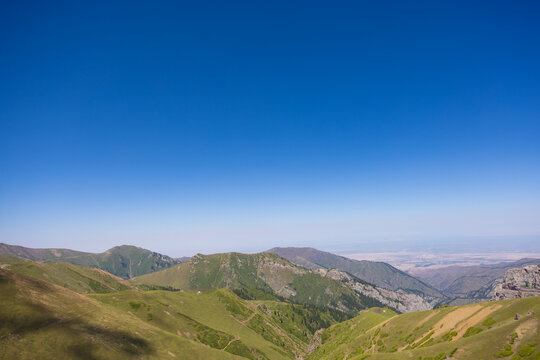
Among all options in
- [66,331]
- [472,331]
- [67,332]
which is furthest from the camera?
[66,331]

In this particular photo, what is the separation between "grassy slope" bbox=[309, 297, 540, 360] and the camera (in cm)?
4256

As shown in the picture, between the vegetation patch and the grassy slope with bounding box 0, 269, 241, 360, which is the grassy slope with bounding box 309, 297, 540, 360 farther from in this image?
the grassy slope with bounding box 0, 269, 241, 360

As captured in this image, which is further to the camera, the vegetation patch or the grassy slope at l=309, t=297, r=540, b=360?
the vegetation patch

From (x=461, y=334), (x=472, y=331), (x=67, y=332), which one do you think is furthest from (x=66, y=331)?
(x=472, y=331)

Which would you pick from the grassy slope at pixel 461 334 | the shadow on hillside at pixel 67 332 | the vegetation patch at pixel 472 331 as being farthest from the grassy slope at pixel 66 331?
the vegetation patch at pixel 472 331

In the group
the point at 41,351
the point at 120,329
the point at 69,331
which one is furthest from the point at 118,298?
the point at 41,351

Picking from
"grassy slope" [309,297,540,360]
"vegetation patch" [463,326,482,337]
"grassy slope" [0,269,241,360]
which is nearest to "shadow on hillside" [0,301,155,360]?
"grassy slope" [0,269,241,360]

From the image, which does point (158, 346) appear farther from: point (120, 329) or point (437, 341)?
point (437, 341)

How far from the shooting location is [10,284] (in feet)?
265

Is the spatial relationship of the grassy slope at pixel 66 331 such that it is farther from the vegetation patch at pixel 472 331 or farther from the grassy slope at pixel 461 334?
the vegetation patch at pixel 472 331

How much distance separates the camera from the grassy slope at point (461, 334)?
4256 centimetres

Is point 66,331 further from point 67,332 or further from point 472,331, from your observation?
point 472,331

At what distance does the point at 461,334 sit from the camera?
2446 inches

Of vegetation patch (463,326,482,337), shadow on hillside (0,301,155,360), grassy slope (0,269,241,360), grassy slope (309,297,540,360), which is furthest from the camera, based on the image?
shadow on hillside (0,301,155,360)
